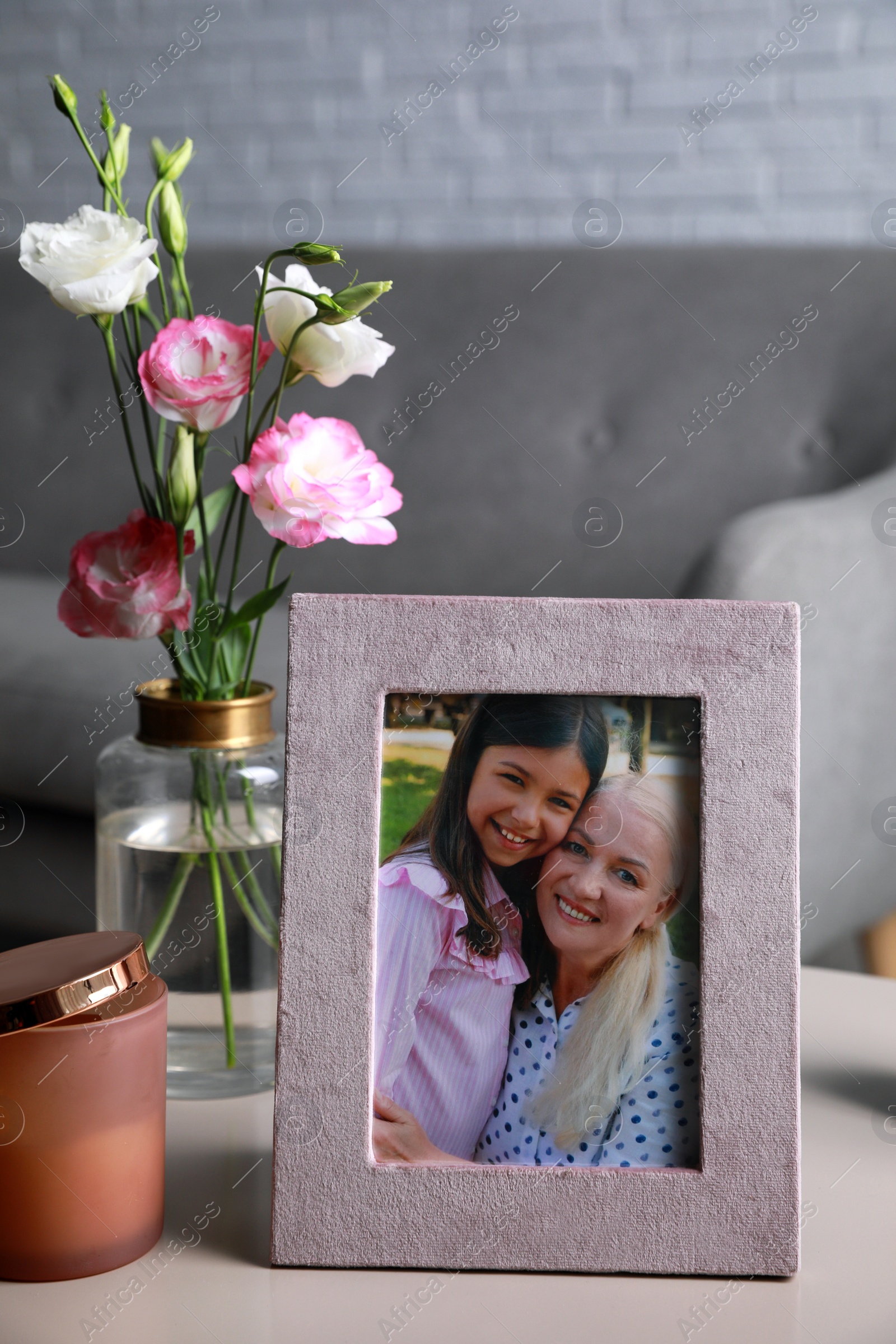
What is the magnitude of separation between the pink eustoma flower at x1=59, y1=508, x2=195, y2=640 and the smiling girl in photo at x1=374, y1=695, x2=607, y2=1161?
0.21 m

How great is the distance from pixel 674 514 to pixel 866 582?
1.29 feet

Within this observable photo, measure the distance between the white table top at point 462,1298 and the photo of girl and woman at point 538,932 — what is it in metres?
0.04

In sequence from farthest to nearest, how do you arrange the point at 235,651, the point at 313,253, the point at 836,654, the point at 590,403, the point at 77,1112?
the point at 590,403 → the point at 836,654 → the point at 235,651 → the point at 313,253 → the point at 77,1112

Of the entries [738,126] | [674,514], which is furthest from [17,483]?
[738,126]

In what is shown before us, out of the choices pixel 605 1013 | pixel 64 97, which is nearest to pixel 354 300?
pixel 64 97

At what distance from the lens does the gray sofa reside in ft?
4.75

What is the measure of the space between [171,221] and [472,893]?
1.33ft

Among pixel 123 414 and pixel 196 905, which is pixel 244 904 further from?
pixel 123 414

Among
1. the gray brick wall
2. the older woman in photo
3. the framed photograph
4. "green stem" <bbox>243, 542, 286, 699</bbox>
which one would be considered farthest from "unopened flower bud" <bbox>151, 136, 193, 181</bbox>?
the gray brick wall

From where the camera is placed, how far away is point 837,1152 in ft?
1.74

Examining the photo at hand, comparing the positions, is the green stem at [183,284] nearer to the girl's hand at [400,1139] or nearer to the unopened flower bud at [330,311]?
the unopened flower bud at [330,311]

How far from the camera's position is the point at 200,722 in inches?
23.0

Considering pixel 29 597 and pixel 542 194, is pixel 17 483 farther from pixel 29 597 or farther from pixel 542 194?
pixel 542 194

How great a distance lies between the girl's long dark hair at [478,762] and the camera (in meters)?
0.46
